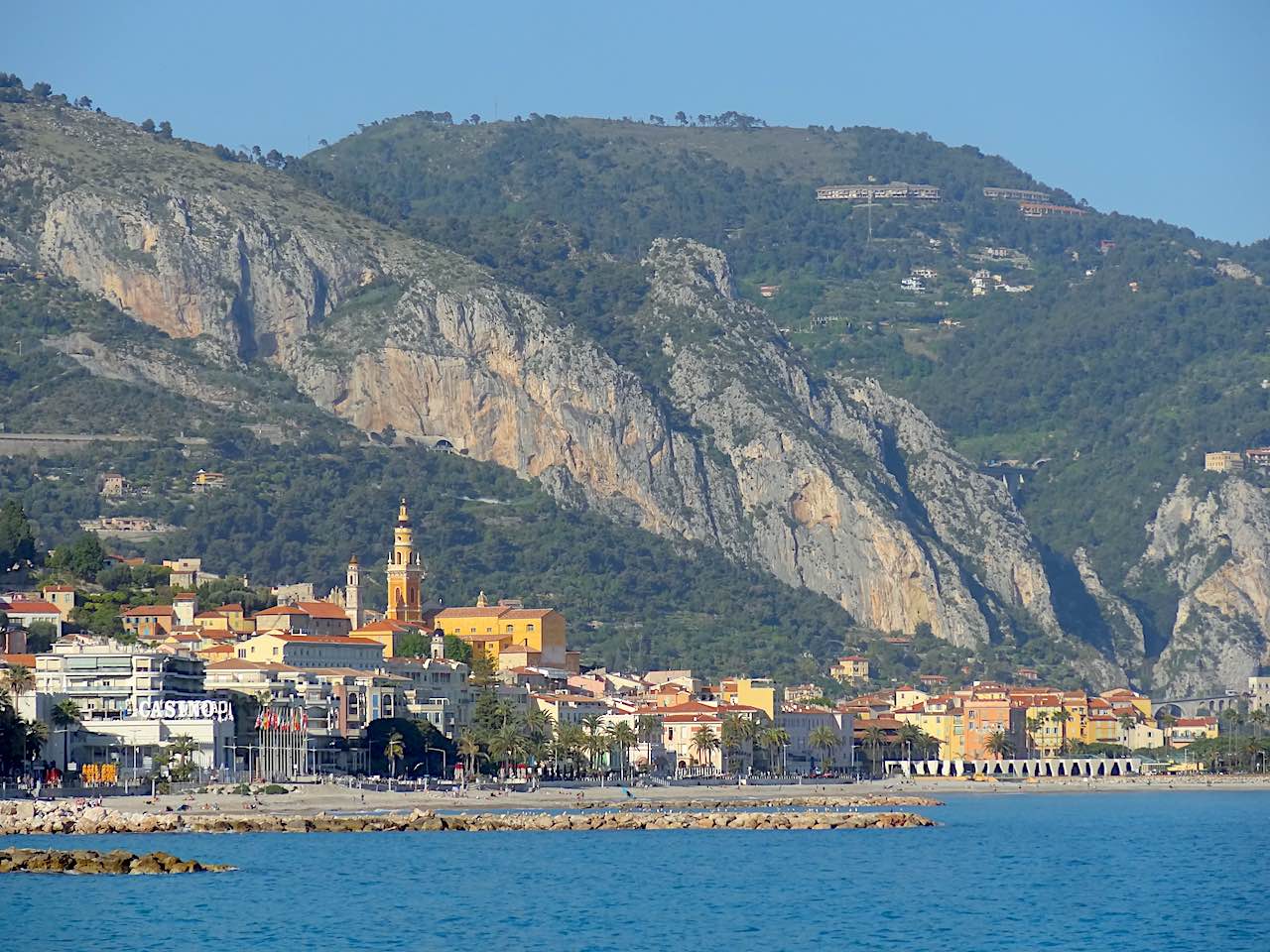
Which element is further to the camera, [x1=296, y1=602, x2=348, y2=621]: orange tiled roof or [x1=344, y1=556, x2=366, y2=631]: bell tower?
[x1=344, y1=556, x2=366, y2=631]: bell tower

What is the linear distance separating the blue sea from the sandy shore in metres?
11.2

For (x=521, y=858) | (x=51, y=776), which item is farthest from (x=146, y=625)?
(x=521, y=858)

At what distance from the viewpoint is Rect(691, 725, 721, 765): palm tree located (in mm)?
171000

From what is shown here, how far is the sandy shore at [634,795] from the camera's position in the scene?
12144 centimetres

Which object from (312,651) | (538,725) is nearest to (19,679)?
(312,651)

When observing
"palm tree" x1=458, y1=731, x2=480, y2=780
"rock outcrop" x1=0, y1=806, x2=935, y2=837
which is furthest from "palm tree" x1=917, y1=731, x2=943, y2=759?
"rock outcrop" x1=0, y1=806, x2=935, y2=837

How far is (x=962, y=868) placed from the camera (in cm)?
9988

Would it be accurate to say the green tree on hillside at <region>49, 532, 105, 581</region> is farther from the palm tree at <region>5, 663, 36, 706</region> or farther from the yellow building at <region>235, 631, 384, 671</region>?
the palm tree at <region>5, 663, 36, 706</region>

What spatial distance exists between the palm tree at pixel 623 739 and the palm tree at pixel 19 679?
33.7 meters

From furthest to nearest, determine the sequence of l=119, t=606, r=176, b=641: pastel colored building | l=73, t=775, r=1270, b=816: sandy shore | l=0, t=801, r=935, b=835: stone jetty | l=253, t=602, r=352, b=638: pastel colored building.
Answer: l=253, t=602, r=352, b=638: pastel colored building
l=119, t=606, r=176, b=641: pastel colored building
l=73, t=775, r=1270, b=816: sandy shore
l=0, t=801, r=935, b=835: stone jetty

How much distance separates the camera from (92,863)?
89625 millimetres

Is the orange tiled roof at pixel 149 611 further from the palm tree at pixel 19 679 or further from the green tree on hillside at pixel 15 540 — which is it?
the palm tree at pixel 19 679

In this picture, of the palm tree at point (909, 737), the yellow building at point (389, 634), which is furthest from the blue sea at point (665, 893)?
the palm tree at point (909, 737)

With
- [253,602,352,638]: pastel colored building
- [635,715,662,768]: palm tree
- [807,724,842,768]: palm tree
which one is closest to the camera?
[253,602,352,638]: pastel colored building
